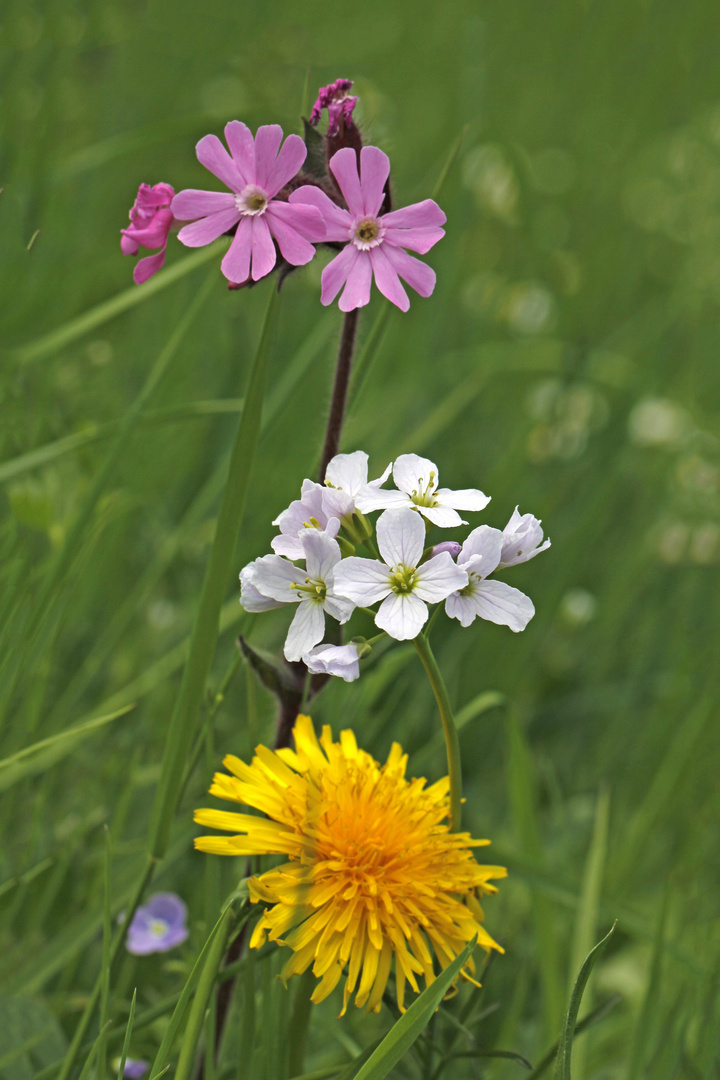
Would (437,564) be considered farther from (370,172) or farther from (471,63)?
(471,63)

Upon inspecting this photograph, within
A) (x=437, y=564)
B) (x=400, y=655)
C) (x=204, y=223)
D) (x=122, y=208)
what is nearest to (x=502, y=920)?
(x=400, y=655)

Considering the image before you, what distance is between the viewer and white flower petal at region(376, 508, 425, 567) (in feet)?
2.04

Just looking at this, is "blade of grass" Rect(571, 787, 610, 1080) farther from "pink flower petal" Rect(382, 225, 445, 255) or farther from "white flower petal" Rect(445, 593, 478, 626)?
"pink flower petal" Rect(382, 225, 445, 255)

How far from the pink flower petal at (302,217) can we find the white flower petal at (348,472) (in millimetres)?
154

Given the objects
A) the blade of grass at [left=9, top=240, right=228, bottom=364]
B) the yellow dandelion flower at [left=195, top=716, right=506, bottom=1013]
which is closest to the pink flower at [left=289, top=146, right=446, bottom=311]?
the yellow dandelion flower at [left=195, top=716, right=506, bottom=1013]

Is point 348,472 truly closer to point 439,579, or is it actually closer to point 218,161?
point 439,579

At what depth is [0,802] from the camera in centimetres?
106

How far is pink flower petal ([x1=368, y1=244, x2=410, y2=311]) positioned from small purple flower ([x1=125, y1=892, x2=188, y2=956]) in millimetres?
672

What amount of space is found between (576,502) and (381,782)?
4.33 feet

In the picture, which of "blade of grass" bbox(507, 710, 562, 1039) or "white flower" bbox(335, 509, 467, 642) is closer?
"white flower" bbox(335, 509, 467, 642)

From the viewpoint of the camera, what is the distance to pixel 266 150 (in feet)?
2.15

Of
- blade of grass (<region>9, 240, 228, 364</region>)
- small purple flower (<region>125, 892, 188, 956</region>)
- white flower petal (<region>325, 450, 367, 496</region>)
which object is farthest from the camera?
blade of grass (<region>9, 240, 228, 364</region>)

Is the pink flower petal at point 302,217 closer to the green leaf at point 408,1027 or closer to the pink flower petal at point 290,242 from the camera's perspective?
the pink flower petal at point 290,242

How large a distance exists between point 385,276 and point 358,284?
21mm
